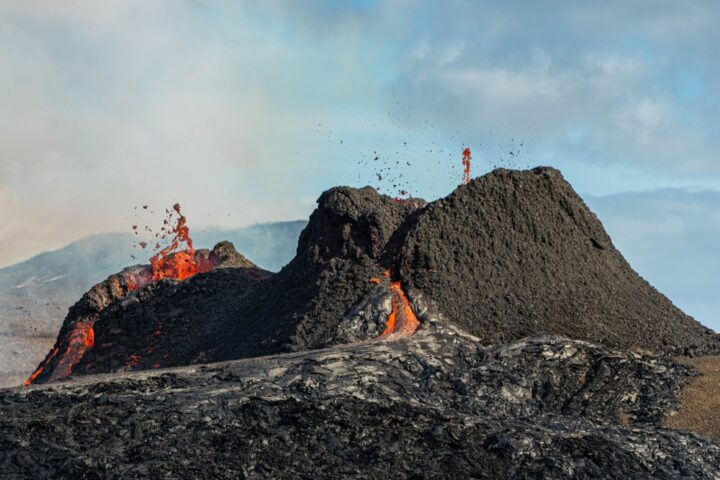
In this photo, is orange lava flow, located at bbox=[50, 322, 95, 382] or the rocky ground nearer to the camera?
the rocky ground

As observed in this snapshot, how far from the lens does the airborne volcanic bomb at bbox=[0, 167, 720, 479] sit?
12219mm

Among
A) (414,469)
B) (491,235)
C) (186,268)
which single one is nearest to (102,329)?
(186,268)

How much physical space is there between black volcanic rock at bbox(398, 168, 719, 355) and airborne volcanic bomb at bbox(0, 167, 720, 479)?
5 centimetres

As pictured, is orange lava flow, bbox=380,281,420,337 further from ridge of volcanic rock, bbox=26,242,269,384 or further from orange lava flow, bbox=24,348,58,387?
orange lava flow, bbox=24,348,58,387

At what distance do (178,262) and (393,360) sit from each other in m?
14.5

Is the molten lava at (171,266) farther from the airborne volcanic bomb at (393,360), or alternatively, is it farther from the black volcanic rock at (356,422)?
the black volcanic rock at (356,422)

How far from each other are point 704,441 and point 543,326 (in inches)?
188

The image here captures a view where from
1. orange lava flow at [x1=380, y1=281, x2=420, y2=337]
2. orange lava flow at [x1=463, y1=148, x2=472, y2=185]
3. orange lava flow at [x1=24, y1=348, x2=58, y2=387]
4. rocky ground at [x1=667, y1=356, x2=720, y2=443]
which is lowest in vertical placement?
rocky ground at [x1=667, y1=356, x2=720, y2=443]

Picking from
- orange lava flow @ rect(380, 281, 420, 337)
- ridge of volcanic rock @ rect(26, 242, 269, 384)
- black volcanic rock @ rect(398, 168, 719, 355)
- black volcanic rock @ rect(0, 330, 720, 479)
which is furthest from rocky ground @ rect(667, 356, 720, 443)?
ridge of volcanic rock @ rect(26, 242, 269, 384)

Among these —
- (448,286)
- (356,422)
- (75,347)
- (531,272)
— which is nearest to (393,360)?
(356,422)

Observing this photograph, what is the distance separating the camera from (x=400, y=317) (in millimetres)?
18094

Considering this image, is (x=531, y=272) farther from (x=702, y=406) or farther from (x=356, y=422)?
(x=356, y=422)

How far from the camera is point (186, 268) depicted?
28.4m

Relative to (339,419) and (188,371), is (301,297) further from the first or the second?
(339,419)
